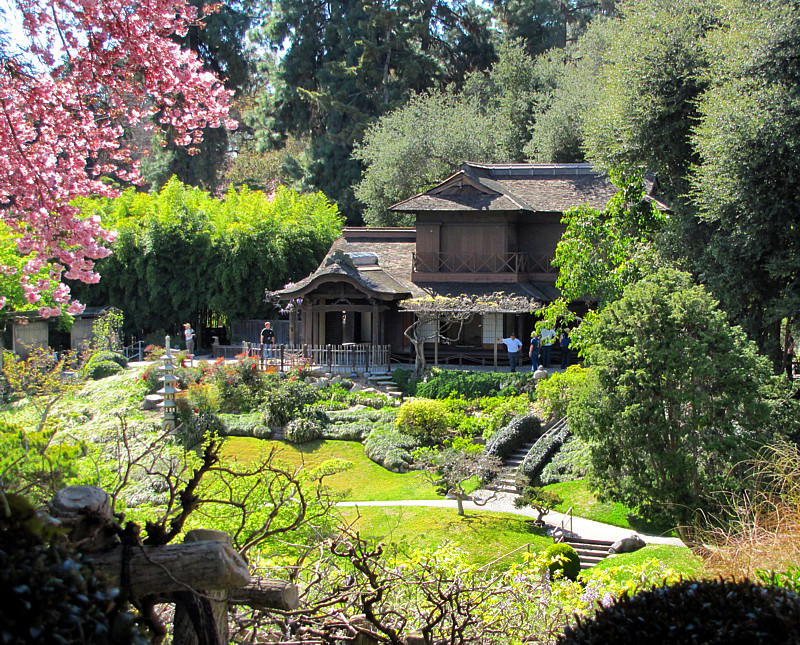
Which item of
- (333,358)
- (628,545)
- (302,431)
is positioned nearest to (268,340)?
(333,358)

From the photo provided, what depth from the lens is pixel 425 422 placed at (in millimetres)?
24219

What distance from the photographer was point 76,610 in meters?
2.96

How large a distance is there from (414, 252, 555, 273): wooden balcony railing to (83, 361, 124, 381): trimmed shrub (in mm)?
12081

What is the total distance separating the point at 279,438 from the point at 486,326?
386 inches

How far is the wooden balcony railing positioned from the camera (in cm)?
3180

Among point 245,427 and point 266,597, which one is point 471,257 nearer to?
point 245,427

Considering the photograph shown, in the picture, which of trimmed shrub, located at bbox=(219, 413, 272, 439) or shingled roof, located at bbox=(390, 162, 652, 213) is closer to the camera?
trimmed shrub, located at bbox=(219, 413, 272, 439)

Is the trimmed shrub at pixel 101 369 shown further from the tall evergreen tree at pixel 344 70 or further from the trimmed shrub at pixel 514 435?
the tall evergreen tree at pixel 344 70

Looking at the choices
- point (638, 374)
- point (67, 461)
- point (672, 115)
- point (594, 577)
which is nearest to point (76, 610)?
point (594, 577)

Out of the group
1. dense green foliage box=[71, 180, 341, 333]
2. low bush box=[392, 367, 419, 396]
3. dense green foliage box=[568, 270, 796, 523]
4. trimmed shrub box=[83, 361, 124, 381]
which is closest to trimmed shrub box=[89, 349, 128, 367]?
trimmed shrub box=[83, 361, 124, 381]

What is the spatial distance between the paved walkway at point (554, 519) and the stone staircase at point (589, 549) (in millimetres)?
214

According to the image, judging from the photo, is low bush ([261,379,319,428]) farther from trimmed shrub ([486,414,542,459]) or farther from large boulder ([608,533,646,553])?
large boulder ([608,533,646,553])

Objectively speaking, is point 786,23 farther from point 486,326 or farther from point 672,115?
point 486,326

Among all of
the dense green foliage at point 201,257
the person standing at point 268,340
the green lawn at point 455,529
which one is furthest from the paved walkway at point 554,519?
the dense green foliage at point 201,257
